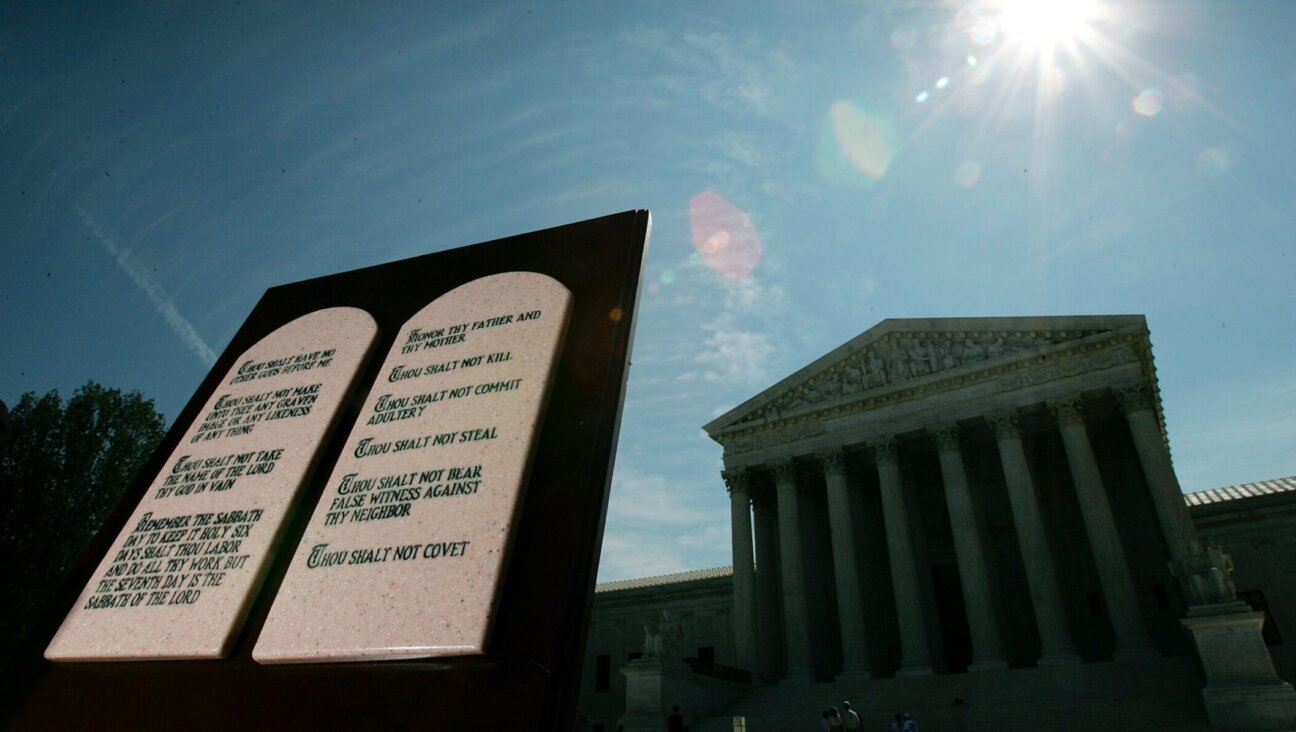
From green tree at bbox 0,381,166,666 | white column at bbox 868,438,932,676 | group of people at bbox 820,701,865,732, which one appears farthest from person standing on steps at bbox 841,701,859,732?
green tree at bbox 0,381,166,666

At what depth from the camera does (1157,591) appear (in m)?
27.4

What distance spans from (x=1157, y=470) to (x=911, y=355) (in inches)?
381

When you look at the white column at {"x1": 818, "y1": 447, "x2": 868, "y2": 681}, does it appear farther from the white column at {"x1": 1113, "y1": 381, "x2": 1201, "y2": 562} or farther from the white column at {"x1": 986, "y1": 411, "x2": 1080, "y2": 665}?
the white column at {"x1": 1113, "y1": 381, "x2": 1201, "y2": 562}

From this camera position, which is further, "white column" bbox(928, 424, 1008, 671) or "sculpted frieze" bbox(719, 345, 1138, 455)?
"sculpted frieze" bbox(719, 345, 1138, 455)

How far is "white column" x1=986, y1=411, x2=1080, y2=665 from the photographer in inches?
901

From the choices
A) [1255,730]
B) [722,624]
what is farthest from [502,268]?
[722,624]

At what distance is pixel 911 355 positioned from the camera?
2994 centimetres

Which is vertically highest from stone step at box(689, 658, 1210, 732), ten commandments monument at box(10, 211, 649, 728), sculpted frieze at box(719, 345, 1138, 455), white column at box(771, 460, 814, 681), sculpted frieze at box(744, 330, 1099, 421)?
sculpted frieze at box(744, 330, 1099, 421)

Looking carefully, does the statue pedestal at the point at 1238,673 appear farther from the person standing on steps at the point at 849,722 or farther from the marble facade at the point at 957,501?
the person standing on steps at the point at 849,722

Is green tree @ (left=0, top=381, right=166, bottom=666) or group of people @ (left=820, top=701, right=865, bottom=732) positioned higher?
green tree @ (left=0, top=381, right=166, bottom=666)

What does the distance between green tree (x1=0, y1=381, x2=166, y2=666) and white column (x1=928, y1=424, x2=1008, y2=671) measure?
101 ft

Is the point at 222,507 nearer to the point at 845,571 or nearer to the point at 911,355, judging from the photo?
the point at 845,571

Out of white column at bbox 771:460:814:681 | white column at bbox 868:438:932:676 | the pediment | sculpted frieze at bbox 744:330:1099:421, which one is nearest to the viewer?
white column at bbox 868:438:932:676

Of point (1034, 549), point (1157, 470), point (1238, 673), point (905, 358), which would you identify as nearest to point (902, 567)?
point (1034, 549)
